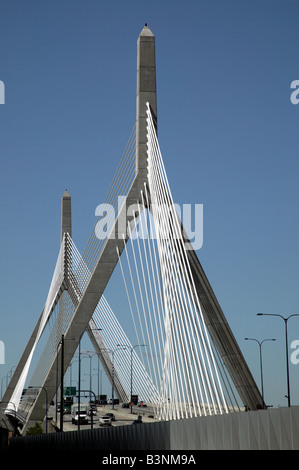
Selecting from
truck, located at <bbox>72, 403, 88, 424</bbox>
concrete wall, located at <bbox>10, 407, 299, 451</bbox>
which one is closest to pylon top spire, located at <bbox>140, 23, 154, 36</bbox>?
concrete wall, located at <bbox>10, 407, 299, 451</bbox>

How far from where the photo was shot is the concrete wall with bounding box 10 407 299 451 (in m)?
18.9

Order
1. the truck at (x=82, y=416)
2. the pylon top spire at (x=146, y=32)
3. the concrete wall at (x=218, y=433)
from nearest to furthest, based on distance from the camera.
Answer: the concrete wall at (x=218, y=433)
the pylon top spire at (x=146, y=32)
the truck at (x=82, y=416)

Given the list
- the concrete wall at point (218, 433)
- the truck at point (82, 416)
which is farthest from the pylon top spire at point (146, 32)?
the truck at point (82, 416)

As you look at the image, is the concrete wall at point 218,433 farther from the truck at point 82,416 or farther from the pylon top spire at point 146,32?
the truck at point 82,416

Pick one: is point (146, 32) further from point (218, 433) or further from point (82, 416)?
point (82, 416)

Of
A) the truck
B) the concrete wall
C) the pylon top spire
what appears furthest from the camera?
the truck

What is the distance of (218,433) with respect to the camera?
22188mm

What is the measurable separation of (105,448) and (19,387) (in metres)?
46.8

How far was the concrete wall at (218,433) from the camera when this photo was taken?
62.0ft

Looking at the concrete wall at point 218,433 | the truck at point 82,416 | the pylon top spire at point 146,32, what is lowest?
the concrete wall at point 218,433

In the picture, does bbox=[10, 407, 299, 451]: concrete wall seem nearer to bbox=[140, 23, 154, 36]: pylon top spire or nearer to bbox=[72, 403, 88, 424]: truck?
bbox=[140, 23, 154, 36]: pylon top spire

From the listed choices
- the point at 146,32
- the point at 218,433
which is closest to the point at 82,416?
the point at 146,32

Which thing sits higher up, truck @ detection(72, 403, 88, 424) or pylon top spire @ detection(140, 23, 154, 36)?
pylon top spire @ detection(140, 23, 154, 36)
